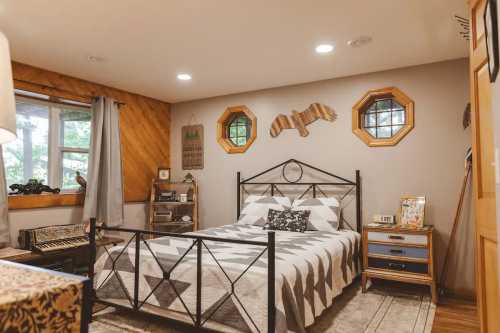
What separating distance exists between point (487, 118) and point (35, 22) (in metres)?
3.13

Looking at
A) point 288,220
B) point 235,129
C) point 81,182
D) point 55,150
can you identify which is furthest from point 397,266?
point 55,150

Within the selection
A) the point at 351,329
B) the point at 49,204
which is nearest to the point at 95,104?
the point at 49,204

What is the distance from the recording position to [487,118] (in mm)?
1783

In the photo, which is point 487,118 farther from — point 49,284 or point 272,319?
point 49,284

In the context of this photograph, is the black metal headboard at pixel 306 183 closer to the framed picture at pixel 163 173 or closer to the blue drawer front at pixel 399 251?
the blue drawer front at pixel 399 251

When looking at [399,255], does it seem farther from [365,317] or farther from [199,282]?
→ [199,282]

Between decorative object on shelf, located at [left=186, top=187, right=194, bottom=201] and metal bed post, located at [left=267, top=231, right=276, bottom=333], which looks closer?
metal bed post, located at [left=267, top=231, right=276, bottom=333]

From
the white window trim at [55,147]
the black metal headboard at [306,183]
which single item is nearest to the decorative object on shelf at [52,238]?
A: the white window trim at [55,147]

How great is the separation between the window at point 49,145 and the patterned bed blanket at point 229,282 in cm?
173

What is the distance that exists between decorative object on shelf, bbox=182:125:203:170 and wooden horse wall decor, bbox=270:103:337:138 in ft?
3.88

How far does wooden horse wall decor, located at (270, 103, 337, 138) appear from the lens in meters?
4.17

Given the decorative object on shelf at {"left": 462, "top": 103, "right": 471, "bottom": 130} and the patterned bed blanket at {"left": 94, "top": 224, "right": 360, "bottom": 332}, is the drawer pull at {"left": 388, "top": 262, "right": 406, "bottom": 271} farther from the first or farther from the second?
the decorative object on shelf at {"left": 462, "top": 103, "right": 471, "bottom": 130}

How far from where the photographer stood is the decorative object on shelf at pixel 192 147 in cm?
511

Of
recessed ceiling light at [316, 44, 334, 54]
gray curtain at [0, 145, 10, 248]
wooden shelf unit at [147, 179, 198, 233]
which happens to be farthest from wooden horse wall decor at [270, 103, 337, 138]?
gray curtain at [0, 145, 10, 248]
